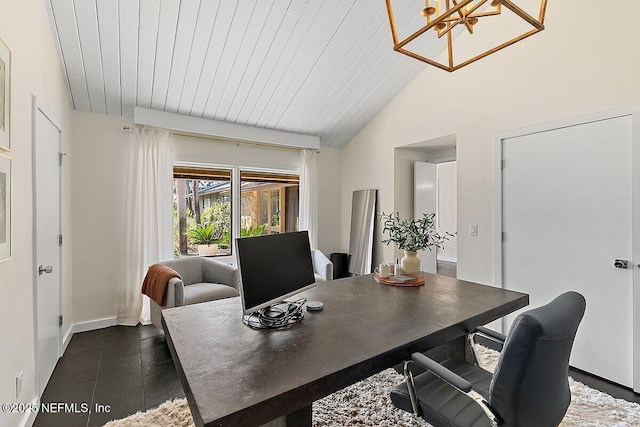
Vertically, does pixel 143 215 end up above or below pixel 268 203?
below

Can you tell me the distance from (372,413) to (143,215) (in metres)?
3.11

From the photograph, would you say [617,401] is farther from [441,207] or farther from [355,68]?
[441,207]

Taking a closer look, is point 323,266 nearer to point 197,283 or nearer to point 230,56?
point 197,283

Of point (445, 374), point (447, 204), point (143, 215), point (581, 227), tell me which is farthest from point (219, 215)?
point (447, 204)

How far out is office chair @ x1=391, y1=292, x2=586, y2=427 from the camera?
3.57 feet

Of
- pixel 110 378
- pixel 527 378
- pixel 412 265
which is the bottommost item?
pixel 110 378

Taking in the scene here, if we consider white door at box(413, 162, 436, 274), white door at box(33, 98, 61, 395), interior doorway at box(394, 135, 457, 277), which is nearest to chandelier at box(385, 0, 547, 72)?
interior doorway at box(394, 135, 457, 277)

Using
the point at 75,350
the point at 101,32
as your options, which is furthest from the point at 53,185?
the point at 75,350

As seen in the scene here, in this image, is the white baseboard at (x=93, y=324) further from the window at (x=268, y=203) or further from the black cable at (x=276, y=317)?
the black cable at (x=276, y=317)

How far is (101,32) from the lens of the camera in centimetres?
257

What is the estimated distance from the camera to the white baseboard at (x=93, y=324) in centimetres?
335

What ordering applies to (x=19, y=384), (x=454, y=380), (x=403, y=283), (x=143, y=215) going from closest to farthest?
(x=454, y=380), (x=19, y=384), (x=403, y=283), (x=143, y=215)

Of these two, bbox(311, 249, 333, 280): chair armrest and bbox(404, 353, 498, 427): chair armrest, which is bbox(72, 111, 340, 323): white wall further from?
bbox(404, 353, 498, 427): chair armrest

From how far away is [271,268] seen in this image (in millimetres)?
1451
